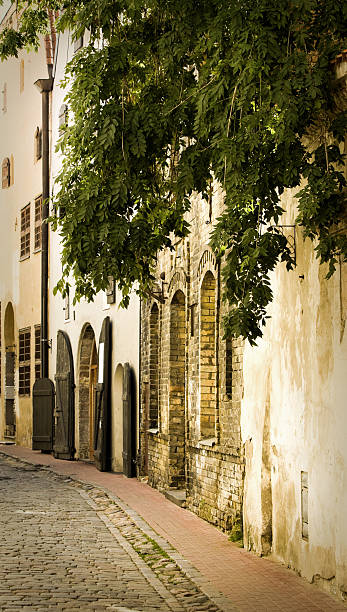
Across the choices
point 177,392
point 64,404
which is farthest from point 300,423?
point 64,404

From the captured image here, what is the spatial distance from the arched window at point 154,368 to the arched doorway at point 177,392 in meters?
1.55

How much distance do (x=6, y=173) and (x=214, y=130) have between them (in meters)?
27.6

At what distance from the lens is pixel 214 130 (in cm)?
891

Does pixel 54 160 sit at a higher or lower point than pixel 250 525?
higher

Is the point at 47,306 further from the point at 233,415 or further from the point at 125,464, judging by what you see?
the point at 233,415

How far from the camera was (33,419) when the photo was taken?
29.1 meters

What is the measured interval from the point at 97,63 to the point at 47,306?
67.5 ft

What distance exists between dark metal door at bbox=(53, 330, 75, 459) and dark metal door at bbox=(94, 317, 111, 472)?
8.93 feet

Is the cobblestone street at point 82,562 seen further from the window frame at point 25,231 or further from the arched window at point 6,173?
the arched window at point 6,173

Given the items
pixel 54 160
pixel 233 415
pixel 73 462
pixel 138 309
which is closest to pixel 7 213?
pixel 54 160

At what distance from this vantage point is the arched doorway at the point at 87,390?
2619cm

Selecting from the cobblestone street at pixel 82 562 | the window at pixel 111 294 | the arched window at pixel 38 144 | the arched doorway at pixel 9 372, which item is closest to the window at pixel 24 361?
the arched doorway at pixel 9 372

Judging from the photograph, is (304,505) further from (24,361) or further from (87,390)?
(24,361)

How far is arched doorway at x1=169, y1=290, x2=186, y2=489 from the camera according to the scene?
58.1 ft
